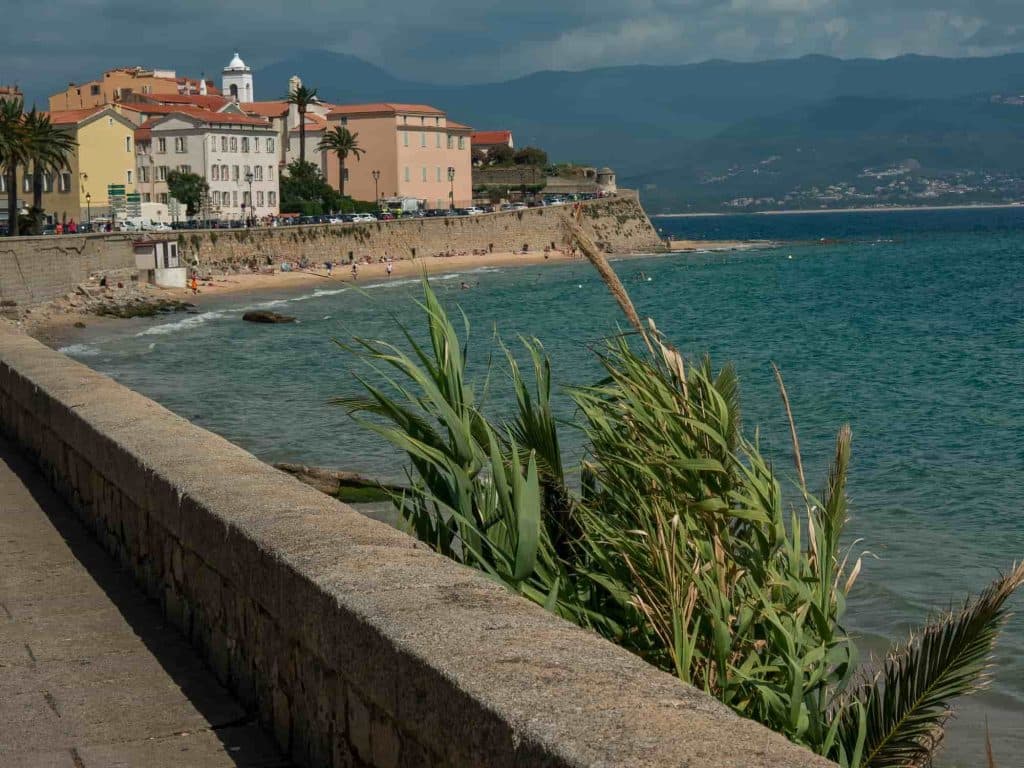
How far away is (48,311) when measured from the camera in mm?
49031

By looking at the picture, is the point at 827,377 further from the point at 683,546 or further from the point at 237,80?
the point at 237,80

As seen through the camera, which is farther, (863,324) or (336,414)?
(863,324)

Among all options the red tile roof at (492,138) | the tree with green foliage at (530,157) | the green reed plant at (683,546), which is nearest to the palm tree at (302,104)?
the tree with green foliage at (530,157)

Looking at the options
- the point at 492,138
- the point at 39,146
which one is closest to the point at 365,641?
the point at 39,146

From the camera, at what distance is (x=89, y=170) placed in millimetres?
80062

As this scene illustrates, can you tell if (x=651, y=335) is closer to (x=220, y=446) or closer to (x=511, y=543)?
(x=511, y=543)

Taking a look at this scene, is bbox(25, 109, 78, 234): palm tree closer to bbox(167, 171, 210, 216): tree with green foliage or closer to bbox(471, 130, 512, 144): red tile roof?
bbox(167, 171, 210, 216): tree with green foliage

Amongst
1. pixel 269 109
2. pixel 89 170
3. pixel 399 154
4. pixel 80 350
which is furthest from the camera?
pixel 399 154

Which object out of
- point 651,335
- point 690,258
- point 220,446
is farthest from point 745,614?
point 690,258

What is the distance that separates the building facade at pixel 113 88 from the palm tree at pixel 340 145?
1377cm

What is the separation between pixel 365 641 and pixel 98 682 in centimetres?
167

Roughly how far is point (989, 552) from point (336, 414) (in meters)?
13.9

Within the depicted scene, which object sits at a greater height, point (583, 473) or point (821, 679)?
point (583, 473)

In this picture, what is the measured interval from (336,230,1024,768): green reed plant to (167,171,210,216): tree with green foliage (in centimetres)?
8323
